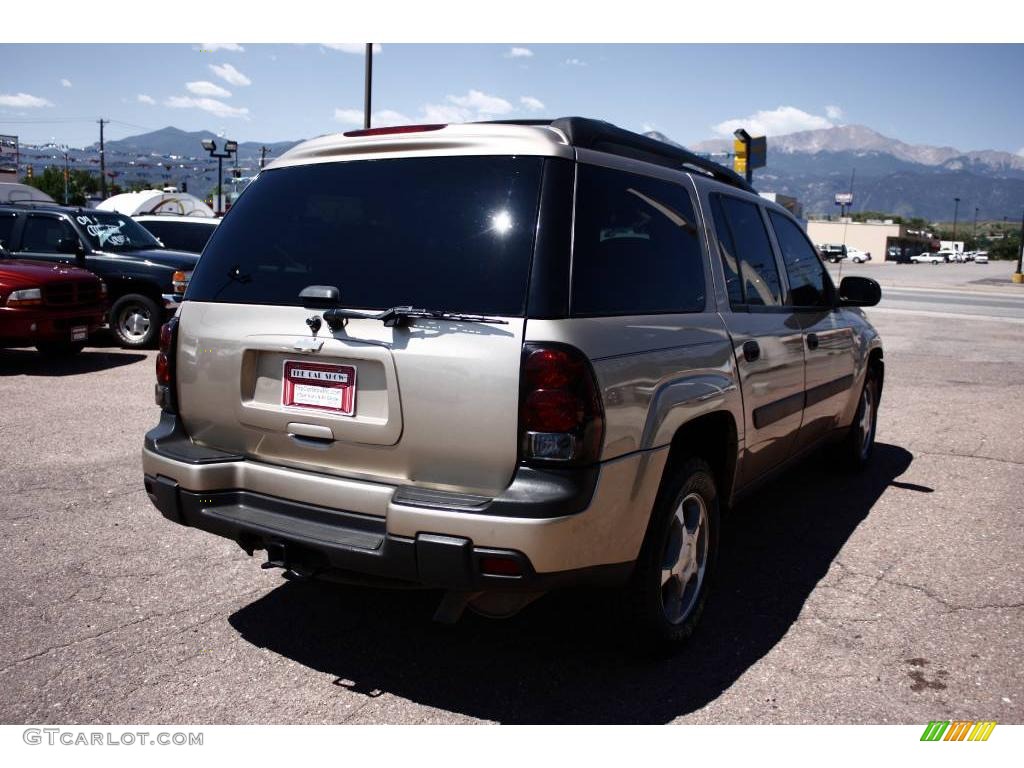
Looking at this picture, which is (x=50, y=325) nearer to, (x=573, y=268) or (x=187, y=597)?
(x=187, y=597)

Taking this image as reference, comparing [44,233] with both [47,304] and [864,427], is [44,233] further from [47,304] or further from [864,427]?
[864,427]

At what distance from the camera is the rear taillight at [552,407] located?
2576 mm

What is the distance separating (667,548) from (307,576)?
1359mm

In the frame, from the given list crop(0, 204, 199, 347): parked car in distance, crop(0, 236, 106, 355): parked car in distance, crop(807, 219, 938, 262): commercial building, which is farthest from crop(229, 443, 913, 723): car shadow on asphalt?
crop(807, 219, 938, 262): commercial building

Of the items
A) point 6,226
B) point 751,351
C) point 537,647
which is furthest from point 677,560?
point 6,226

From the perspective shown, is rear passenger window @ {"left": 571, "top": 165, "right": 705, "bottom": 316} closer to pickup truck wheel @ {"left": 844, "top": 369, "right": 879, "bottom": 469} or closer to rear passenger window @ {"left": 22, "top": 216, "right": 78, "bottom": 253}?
pickup truck wheel @ {"left": 844, "top": 369, "right": 879, "bottom": 469}

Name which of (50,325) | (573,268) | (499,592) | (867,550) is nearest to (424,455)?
(499,592)

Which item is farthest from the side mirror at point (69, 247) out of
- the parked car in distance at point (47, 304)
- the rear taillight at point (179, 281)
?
the rear taillight at point (179, 281)

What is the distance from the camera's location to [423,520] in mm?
2613

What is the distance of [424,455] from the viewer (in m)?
2.73

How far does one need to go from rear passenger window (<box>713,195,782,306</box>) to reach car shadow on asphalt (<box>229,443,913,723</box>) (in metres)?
1.41

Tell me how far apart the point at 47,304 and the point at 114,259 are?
193 centimetres

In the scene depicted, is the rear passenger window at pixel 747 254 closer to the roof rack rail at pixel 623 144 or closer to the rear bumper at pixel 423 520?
the roof rack rail at pixel 623 144

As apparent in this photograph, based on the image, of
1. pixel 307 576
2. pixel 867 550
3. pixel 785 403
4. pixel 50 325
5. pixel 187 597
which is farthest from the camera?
pixel 50 325
